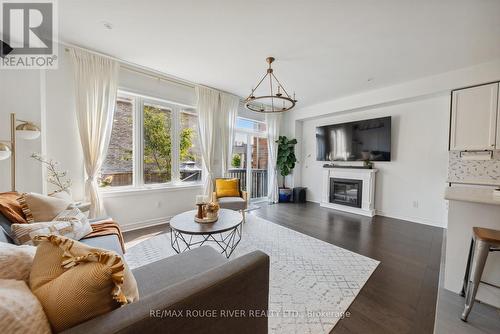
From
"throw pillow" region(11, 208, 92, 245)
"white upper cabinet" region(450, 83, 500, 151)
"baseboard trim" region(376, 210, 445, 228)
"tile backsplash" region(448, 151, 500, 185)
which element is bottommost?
"baseboard trim" region(376, 210, 445, 228)

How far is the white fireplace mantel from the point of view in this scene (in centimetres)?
428

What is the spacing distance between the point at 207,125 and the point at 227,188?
4.47ft

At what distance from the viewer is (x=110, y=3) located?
1.98 meters

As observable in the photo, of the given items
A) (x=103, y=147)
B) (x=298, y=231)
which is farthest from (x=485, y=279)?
(x=103, y=147)

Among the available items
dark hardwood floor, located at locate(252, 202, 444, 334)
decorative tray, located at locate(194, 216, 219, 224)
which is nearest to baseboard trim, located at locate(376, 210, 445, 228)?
dark hardwood floor, located at locate(252, 202, 444, 334)

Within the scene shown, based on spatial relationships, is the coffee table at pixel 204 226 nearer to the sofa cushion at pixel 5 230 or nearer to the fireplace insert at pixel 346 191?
the sofa cushion at pixel 5 230

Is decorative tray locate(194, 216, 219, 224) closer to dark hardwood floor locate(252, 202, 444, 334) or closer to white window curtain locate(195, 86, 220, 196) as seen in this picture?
dark hardwood floor locate(252, 202, 444, 334)

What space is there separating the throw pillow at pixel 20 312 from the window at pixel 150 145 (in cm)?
303

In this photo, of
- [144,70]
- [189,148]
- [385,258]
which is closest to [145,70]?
[144,70]

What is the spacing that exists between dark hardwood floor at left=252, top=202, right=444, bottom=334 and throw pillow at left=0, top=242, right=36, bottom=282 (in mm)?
1803

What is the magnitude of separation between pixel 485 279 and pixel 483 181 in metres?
2.29

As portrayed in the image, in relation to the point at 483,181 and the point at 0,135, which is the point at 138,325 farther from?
the point at 483,181

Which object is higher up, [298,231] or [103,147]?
[103,147]

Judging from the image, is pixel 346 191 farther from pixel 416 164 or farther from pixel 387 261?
pixel 387 261
